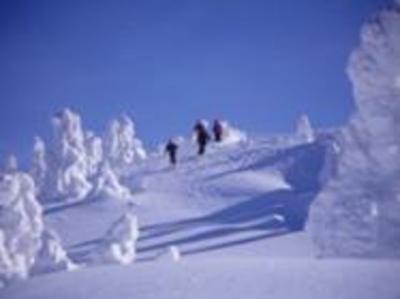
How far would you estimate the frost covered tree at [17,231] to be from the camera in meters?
62.0

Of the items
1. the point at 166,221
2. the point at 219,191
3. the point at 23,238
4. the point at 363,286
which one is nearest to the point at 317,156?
the point at 219,191

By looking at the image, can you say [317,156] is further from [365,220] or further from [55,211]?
[365,220]

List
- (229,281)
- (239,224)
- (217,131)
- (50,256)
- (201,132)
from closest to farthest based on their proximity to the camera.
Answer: (229,281), (201,132), (217,131), (239,224), (50,256)

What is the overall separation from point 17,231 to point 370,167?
44.6 metres

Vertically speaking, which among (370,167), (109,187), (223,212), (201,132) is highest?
(201,132)

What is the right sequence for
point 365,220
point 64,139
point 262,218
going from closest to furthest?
point 365,220 < point 262,218 < point 64,139

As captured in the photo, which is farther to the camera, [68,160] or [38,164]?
[38,164]

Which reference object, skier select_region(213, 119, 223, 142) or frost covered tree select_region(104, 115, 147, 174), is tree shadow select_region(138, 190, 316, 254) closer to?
skier select_region(213, 119, 223, 142)

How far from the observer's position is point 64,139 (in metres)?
103

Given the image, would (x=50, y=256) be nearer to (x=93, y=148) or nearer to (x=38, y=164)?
(x=38, y=164)

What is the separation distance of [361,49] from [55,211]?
51.3m

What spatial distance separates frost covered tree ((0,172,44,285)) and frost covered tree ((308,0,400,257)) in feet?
133

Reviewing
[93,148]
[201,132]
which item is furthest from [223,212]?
[93,148]

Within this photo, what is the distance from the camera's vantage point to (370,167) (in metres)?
24.8
